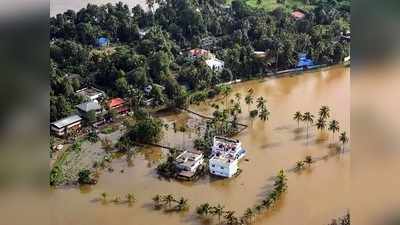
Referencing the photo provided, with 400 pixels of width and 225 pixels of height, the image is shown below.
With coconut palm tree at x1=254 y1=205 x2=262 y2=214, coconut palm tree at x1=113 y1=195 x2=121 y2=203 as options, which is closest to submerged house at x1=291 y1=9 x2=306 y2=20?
coconut palm tree at x1=254 y1=205 x2=262 y2=214

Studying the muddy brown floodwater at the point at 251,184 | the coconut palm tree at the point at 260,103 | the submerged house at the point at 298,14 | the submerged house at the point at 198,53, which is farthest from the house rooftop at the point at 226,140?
the submerged house at the point at 298,14

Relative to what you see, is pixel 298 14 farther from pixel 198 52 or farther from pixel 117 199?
pixel 117 199

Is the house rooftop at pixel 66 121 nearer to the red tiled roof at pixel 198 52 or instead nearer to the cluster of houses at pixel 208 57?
the cluster of houses at pixel 208 57

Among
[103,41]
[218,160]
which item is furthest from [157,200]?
[103,41]

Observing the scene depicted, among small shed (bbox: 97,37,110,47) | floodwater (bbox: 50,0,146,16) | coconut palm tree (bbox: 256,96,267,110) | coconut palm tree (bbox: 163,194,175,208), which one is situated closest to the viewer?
coconut palm tree (bbox: 163,194,175,208)

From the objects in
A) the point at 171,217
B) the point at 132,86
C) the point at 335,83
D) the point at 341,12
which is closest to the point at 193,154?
the point at 171,217

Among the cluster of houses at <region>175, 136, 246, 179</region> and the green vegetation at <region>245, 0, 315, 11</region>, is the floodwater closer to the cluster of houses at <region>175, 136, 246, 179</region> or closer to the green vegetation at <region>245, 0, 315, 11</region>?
the green vegetation at <region>245, 0, 315, 11</region>

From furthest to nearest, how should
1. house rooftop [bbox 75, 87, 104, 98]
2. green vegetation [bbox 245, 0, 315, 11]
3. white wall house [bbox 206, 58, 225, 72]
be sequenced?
green vegetation [bbox 245, 0, 315, 11] → white wall house [bbox 206, 58, 225, 72] → house rooftop [bbox 75, 87, 104, 98]
